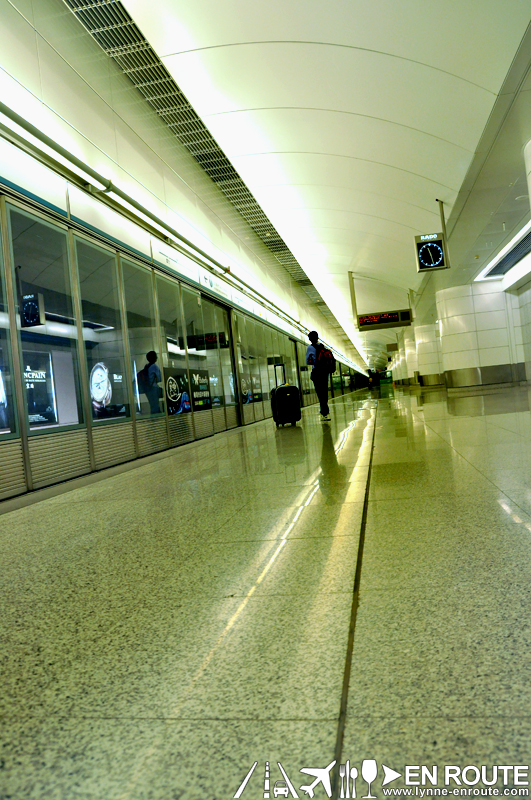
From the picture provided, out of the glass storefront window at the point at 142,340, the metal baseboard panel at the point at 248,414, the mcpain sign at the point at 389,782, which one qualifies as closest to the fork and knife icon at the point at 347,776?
the mcpain sign at the point at 389,782

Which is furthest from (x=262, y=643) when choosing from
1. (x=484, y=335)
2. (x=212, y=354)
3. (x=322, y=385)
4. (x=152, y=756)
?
(x=484, y=335)

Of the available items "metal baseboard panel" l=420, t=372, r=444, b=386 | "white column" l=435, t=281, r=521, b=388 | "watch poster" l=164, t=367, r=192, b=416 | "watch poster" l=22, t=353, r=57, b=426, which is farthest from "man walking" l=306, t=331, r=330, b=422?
"metal baseboard panel" l=420, t=372, r=444, b=386

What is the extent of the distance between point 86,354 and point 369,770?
730cm

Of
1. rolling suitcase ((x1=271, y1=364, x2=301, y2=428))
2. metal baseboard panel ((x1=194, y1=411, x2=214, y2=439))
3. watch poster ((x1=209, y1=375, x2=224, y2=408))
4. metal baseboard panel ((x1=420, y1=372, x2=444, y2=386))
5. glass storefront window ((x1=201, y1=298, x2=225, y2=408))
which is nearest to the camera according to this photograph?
metal baseboard panel ((x1=194, y1=411, x2=214, y2=439))

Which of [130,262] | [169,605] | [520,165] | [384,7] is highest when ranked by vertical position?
[384,7]

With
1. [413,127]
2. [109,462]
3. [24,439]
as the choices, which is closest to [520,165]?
[413,127]

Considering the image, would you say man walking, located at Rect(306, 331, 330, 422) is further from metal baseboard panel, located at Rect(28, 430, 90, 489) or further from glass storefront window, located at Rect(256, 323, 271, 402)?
metal baseboard panel, located at Rect(28, 430, 90, 489)

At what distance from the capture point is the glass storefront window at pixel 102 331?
802cm

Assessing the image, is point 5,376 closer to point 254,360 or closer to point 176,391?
point 176,391

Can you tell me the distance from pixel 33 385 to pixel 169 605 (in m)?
4.88

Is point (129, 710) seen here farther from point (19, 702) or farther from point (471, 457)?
point (471, 457)

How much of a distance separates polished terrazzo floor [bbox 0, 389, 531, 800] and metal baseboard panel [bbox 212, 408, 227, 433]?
32.3 ft

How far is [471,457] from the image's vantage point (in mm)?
5445

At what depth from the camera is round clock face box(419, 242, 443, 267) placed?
51.9 ft
